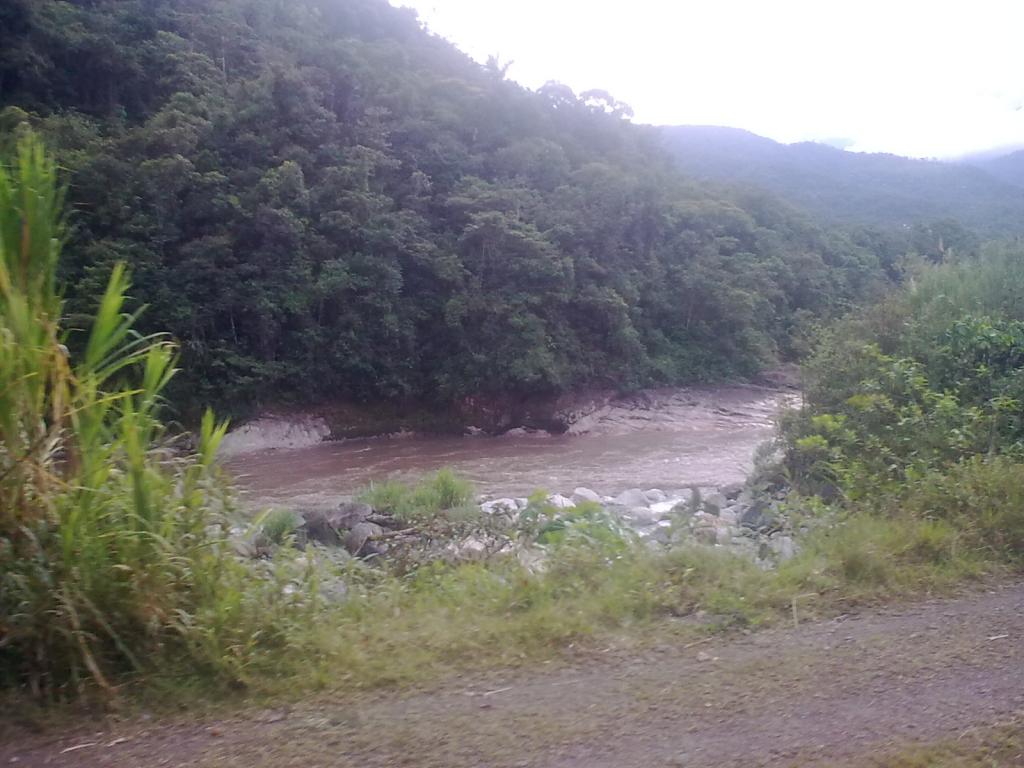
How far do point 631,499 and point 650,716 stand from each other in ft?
36.3

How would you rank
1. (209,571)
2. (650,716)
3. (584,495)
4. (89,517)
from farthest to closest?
(584,495), (209,571), (89,517), (650,716)

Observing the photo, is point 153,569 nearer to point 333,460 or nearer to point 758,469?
point 758,469

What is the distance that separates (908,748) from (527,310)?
923 inches

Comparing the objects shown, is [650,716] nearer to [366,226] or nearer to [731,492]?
[731,492]

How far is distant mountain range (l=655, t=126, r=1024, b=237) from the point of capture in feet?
92.1

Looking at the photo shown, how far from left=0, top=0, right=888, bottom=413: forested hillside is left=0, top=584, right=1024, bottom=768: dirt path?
1558 cm

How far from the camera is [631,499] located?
46.4 ft

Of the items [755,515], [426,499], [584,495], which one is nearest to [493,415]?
[584,495]

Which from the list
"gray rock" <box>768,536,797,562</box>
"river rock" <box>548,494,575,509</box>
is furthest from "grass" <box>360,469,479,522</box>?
"gray rock" <box>768,536,797,562</box>

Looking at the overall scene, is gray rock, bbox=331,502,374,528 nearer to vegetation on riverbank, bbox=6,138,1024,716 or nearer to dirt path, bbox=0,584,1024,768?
vegetation on riverbank, bbox=6,138,1024,716

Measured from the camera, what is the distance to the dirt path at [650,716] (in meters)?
2.90

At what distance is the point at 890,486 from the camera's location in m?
6.21

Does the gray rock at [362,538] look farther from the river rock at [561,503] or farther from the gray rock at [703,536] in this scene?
the gray rock at [703,536]

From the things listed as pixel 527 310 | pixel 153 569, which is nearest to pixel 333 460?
pixel 527 310
